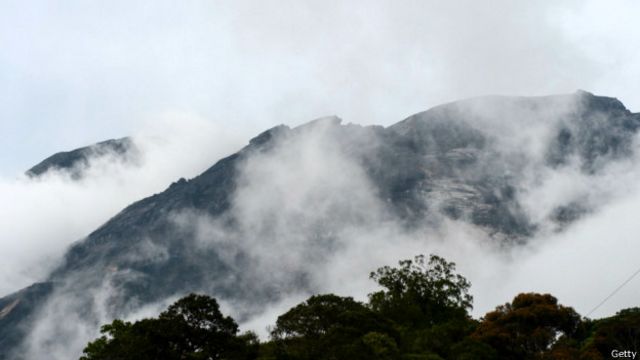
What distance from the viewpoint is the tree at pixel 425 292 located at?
106m

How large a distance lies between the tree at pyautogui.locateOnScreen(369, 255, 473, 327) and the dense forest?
1.36 ft

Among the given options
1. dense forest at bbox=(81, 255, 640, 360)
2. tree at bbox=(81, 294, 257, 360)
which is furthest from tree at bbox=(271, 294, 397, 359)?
tree at bbox=(81, 294, 257, 360)

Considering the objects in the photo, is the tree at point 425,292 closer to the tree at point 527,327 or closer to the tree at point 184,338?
the tree at point 527,327

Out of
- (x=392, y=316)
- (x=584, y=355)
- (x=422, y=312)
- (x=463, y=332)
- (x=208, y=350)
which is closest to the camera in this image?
(x=208, y=350)

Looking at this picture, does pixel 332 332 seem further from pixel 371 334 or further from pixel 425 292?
pixel 425 292

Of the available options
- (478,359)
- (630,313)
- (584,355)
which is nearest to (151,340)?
(478,359)

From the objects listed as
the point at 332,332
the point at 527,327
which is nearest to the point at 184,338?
the point at 332,332

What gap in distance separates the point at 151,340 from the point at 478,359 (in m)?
32.3

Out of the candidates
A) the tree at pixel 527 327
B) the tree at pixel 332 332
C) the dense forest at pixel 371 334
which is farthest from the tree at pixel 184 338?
the tree at pixel 527 327

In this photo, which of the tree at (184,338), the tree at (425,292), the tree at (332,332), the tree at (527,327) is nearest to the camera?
the tree at (332,332)

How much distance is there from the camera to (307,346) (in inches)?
2623

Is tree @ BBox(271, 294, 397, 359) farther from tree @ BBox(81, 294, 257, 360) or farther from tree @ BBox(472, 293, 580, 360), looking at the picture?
tree @ BBox(472, 293, 580, 360)

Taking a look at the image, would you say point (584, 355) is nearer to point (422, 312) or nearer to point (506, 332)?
point (506, 332)

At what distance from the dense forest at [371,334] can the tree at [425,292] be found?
1.36 feet
